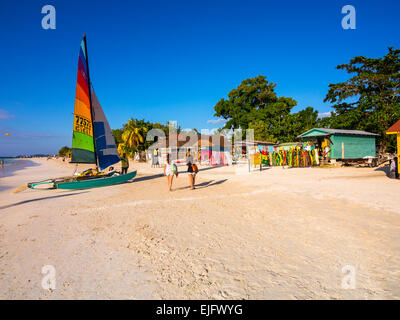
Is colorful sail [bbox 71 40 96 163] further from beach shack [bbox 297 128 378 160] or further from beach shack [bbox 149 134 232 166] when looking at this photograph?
beach shack [bbox 297 128 378 160]

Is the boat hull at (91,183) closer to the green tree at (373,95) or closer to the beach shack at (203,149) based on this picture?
the beach shack at (203,149)

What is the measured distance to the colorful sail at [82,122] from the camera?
11.9 meters

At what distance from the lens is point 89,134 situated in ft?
40.7

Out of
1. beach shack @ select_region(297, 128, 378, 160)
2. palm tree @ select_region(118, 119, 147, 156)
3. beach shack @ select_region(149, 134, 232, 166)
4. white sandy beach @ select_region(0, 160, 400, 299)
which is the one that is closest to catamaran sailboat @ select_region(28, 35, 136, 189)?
white sandy beach @ select_region(0, 160, 400, 299)

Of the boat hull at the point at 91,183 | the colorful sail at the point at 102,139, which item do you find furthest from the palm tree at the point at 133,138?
the boat hull at the point at 91,183

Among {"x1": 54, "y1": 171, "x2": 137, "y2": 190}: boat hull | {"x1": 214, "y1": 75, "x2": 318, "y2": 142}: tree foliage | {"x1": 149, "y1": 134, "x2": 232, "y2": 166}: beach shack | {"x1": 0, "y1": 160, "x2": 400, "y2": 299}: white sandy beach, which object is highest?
{"x1": 214, "y1": 75, "x2": 318, "y2": 142}: tree foliage

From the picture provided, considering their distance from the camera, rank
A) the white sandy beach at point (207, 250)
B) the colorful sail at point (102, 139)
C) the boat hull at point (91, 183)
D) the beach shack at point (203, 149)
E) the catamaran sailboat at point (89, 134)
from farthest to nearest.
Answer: the beach shack at point (203, 149) → the colorful sail at point (102, 139) → the catamaran sailboat at point (89, 134) → the boat hull at point (91, 183) → the white sandy beach at point (207, 250)

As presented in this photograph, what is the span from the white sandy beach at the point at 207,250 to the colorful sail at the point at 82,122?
5976 millimetres

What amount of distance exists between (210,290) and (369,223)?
422 cm

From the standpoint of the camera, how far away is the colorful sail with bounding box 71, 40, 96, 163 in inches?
470

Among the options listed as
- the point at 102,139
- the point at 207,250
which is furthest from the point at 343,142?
the point at 207,250

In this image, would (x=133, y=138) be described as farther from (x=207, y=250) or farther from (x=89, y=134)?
(x=207, y=250)

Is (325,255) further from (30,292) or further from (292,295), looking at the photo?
(30,292)

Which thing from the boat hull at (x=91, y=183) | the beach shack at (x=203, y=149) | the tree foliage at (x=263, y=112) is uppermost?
the tree foliage at (x=263, y=112)
